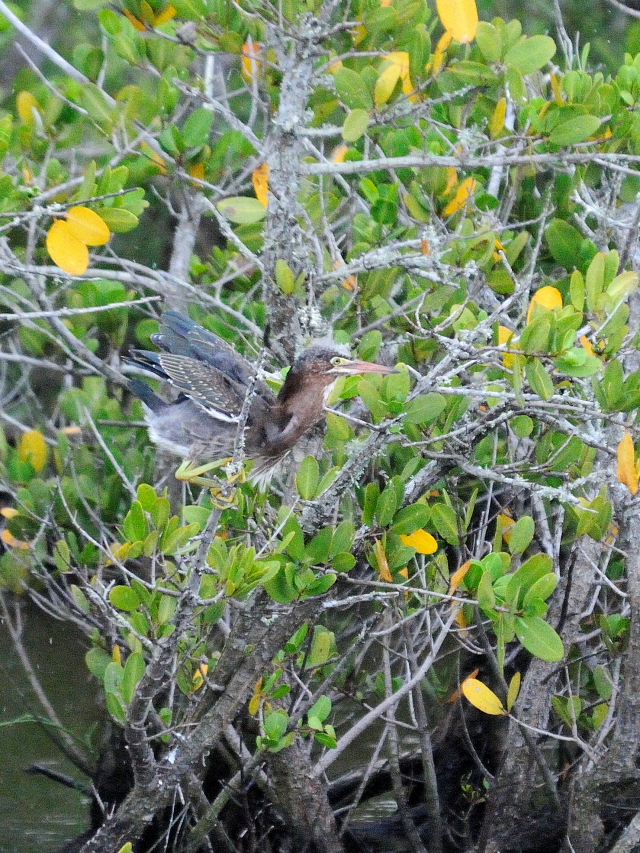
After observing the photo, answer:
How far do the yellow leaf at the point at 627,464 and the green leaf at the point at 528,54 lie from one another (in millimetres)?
1322

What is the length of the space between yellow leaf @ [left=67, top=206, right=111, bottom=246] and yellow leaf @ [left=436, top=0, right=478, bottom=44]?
1.29m

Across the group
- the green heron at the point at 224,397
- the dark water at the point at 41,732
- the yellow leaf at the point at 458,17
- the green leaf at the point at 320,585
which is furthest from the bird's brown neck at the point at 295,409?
the dark water at the point at 41,732

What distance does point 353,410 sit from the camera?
4.30 metres

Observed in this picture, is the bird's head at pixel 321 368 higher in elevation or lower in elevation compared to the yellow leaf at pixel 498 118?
lower

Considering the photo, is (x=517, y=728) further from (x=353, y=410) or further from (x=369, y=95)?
(x=369, y=95)

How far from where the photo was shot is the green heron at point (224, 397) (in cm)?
358

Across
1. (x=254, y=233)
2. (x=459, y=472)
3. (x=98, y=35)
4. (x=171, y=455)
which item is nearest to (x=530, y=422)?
(x=459, y=472)

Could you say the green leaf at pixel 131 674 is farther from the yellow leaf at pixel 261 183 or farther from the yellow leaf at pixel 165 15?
the yellow leaf at pixel 165 15

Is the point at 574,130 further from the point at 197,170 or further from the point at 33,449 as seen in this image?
the point at 33,449

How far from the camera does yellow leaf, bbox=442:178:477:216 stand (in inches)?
157

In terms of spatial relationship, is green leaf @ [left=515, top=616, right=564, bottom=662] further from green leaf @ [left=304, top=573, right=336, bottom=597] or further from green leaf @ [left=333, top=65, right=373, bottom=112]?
green leaf @ [left=333, top=65, right=373, bottom=112]

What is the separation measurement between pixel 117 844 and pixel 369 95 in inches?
98.7

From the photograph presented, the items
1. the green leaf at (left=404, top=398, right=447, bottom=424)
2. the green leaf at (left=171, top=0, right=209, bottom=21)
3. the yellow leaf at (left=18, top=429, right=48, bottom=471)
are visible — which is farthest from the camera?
the yellow leaf at (left=18, top=429, right=48, bottom=471)

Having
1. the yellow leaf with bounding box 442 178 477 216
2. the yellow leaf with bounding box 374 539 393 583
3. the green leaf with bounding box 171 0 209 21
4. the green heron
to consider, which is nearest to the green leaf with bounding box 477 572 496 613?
the yellow leaf with bounding box 374 539 393 583
